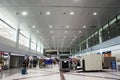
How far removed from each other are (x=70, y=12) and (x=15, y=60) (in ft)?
44.3

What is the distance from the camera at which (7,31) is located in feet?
60.5

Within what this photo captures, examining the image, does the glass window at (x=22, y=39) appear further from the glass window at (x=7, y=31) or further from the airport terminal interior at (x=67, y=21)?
the glass window at (x=7, y=31)

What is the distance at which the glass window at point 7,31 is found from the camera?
16.8 m

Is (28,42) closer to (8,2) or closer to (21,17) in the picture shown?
(21,17)

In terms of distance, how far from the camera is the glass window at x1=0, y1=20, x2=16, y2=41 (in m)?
16.8

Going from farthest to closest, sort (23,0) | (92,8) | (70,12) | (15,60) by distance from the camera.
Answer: (15,60), (70,12), (92,8), (23,0)

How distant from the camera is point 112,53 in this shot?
60.8ft

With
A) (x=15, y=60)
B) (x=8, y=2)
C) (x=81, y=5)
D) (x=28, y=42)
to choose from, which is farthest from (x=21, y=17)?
(x=28, y=42)

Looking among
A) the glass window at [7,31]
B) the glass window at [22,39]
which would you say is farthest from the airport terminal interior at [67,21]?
the glass window at [22,39]

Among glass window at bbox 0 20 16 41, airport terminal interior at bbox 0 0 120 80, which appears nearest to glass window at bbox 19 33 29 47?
airport terminal interior at bbox 0 0 120 80

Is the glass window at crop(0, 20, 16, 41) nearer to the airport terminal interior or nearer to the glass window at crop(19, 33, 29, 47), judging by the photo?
the airport terminal interior

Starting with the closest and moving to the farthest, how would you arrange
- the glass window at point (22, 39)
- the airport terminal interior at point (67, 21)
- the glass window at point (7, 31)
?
the airport terminal interior at point (67, 21)
the glass window at point (7, 31)
the glass window at point (22, 39)

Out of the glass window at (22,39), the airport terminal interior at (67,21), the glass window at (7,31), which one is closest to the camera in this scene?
the airport terminal interior at (67,21)

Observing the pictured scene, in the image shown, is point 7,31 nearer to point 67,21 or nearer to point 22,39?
point 22,39
